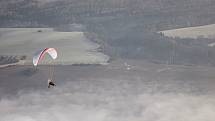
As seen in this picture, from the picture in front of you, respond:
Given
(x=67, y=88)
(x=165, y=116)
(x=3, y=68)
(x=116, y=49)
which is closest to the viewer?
(x=165, y=116)

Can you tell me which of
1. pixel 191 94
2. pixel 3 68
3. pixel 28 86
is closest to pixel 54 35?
pixel 3 68

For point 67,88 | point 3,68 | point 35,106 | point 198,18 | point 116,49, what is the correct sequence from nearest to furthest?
1. point 35,106
2. point 67,88
3. point 3,68
4. point 116,49
5. point 198,18

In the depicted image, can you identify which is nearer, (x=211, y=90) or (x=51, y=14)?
(x=211, y=90)

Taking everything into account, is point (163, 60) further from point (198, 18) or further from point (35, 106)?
point (35, 106)

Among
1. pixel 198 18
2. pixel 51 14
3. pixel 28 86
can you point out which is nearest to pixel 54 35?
pixel 51 14

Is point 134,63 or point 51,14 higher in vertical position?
point 51,14

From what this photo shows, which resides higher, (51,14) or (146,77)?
(51,14)

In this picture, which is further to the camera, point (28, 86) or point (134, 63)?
point (134, 63)

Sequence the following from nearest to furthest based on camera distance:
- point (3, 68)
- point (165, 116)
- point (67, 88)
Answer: point (165, 116)
point (67, 88)
point (3, 68)

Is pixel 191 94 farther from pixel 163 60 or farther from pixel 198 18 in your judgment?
pixel 198 18
